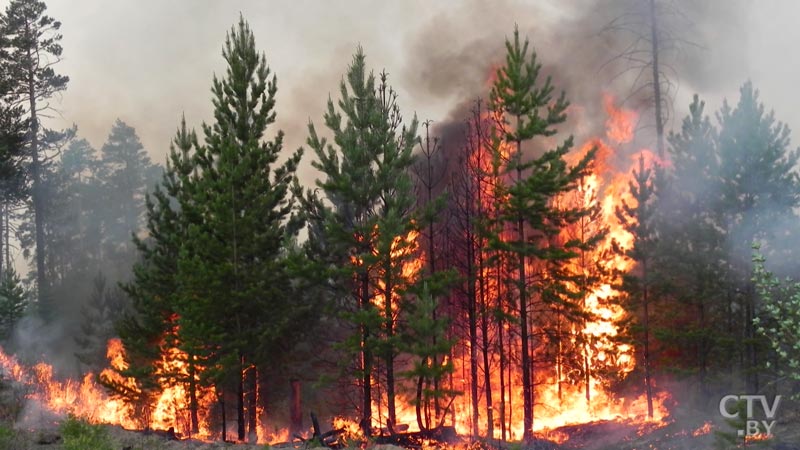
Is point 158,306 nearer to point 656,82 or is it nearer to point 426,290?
point 426,290

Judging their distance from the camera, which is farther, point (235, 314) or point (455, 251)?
point (455, 251)

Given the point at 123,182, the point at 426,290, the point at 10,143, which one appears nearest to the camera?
the point at 426,290

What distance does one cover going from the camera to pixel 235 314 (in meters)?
23.5

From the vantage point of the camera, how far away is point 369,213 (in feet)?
78.7

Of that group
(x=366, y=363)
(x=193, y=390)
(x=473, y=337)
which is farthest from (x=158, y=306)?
(x=473, y=337)

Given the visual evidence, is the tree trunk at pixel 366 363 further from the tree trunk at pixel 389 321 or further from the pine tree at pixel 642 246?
the pine tree at pixel 642 246

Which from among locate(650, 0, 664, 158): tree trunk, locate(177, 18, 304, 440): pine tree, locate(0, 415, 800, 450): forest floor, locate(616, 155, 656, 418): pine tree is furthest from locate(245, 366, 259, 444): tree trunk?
locate(650, 0, 664, 158): tree trunk

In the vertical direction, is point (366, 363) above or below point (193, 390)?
above

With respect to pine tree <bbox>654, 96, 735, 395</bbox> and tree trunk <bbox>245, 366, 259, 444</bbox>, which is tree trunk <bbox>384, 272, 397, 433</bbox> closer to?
tree trunk <bbox>245, 366, 259, 444</bbox>

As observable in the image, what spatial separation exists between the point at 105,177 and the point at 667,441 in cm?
6534

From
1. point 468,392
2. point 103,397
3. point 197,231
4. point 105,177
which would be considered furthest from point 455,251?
point 105,177

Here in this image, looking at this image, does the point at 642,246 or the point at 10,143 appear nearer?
the point at 642,246

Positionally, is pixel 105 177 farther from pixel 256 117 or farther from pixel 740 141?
pixel 740 141

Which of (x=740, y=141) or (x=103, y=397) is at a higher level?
(x=740, y=141)
